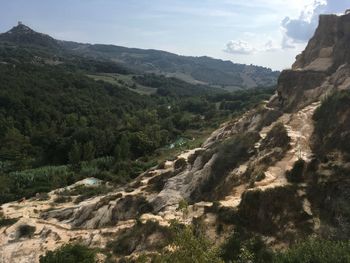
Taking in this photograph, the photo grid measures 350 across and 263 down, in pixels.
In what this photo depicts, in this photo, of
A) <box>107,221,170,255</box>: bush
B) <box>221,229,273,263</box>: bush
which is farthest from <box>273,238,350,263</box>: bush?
<box>107,221,170,255</box>: bush

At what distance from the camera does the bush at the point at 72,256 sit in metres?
37.8

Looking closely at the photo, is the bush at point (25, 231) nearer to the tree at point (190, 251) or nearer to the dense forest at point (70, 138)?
the dense forest at point (70, 138)

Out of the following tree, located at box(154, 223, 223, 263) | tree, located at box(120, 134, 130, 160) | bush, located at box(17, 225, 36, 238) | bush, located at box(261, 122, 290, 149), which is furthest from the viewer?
tree, located at box(120, 134, 130, 160)

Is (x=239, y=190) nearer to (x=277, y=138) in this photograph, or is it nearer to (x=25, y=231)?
(x=277, y=138)

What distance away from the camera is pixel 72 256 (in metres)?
38.0

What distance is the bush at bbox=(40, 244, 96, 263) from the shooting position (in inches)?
1490

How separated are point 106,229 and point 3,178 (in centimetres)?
5157

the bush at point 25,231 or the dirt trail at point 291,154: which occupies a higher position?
the dirt trail at point 291,154

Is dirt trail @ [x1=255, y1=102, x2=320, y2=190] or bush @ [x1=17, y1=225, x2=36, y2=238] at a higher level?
dirt trail @ [x1=255, y1=102, x2=320, y2=190]

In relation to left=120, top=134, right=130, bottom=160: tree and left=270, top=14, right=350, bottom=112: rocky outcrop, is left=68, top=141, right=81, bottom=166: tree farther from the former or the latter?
left=270, top=14, right=350, bottom=112: rocky outcrop

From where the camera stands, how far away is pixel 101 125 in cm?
15888

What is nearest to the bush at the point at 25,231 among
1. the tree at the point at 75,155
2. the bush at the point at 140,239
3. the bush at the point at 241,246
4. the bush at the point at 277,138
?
the bush at the point at 140,239

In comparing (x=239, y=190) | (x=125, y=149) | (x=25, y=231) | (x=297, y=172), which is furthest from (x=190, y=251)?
(x=125, y=149)

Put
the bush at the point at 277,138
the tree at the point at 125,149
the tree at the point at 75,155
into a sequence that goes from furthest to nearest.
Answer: the tree at the point at 75,155
the tree at the point at 125,149
the bush at the point at 277,138
